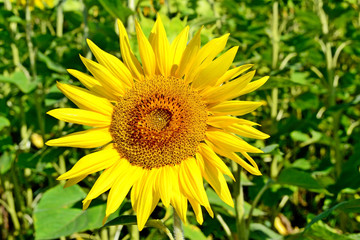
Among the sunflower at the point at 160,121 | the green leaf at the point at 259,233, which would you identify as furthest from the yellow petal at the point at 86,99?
the green leaf at the point at 259,233

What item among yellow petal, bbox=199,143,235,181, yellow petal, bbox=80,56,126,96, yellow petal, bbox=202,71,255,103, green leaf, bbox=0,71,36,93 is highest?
yellow petal, bbox=202,71,255,103

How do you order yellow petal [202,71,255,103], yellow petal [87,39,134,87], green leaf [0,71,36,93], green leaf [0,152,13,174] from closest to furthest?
yellow petal [202,71,255,103] < yellow petal [87,39,134,87] < green leaf [0,71,36,93] < green leaf [0,152,13,174]

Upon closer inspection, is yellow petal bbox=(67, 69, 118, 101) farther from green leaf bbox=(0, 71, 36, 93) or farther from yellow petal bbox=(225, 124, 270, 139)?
green leaf bbox=(0, 71, 36, 93)

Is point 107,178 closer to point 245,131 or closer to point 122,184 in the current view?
point 122,184

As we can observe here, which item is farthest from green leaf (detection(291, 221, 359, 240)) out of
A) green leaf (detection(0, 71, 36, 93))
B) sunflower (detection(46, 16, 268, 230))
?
green leaf (detection(0, 71, 36, 93))

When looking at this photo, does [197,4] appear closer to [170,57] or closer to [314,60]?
[314,60]

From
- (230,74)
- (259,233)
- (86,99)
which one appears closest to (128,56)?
(86,99)

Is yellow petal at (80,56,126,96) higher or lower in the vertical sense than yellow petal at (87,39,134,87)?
lower
